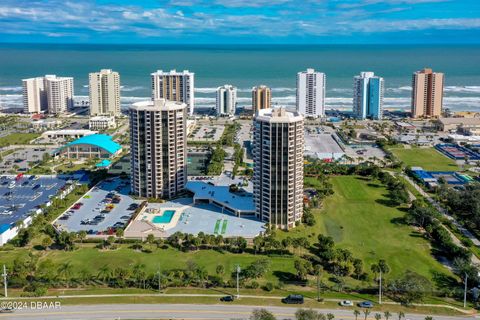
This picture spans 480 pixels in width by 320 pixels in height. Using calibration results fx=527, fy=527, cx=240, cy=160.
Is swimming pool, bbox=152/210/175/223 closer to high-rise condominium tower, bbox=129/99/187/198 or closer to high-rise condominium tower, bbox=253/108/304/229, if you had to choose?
high-rise condominium tower, bbox=129/99/187/198

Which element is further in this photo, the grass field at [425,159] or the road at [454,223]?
the grass field at [425,159]

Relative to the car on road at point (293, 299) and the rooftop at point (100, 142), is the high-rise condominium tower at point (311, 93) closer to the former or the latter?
the rooftop at point (100, 142)

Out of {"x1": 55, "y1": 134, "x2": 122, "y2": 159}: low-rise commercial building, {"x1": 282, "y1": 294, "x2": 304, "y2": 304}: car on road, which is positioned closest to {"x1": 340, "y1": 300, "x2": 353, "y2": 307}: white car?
{"x1": 282, "y1": 294, "x2": 304, "y2": 304}: car on road

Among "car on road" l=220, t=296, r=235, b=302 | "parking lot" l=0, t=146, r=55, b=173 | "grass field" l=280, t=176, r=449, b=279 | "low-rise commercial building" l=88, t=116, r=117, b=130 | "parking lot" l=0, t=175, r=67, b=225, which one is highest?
"low-rise commercial building" l=88, t=116, r=117, b=130

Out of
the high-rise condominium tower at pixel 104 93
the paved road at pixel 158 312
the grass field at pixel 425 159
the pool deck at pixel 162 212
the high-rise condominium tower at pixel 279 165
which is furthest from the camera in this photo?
the high-rise condominium tower at pixel 104 93

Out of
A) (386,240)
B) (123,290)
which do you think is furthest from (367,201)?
(123,290)

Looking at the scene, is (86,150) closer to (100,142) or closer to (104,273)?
(100,142)

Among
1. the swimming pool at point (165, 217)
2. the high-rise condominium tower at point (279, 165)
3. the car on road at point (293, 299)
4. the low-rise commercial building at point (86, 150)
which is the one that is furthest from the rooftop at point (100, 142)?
the car on road at point (293, 299)
